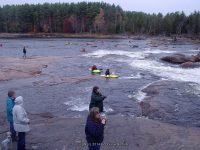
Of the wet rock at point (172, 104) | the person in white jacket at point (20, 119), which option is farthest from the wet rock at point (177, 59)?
the person in white jacket at point (20, 119)

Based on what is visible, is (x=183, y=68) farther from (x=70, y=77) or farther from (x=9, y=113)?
(x=9, y=113)

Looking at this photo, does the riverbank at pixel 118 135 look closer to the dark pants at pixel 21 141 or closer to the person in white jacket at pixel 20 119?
the dark pants at pixel 21 141

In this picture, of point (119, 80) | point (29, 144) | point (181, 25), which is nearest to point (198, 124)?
point (29, 144)

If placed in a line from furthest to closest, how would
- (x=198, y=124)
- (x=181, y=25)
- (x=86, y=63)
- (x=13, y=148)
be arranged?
1. (x=181, y=25)
2. (x=86, y=63)
3. (x=198, y=124)
4. (x=13, y=148)

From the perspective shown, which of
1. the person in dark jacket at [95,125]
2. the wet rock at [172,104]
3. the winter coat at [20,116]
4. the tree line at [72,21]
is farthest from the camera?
the tree line at [72,21]

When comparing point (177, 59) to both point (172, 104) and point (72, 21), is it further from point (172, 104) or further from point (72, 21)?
point (72, 21)

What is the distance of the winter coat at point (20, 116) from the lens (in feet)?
37.1

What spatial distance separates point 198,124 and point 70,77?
1791 cm

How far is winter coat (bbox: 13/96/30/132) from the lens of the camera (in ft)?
37.1

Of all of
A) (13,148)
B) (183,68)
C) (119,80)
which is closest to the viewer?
(13,148)

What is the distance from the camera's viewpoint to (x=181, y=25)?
132 meters

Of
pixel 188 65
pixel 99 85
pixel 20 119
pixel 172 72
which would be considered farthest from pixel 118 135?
pixel 188 65

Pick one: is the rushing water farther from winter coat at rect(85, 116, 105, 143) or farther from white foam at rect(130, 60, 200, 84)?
winter coat at rect(85, 116, 105, 143)

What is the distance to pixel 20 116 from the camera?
11.3m
